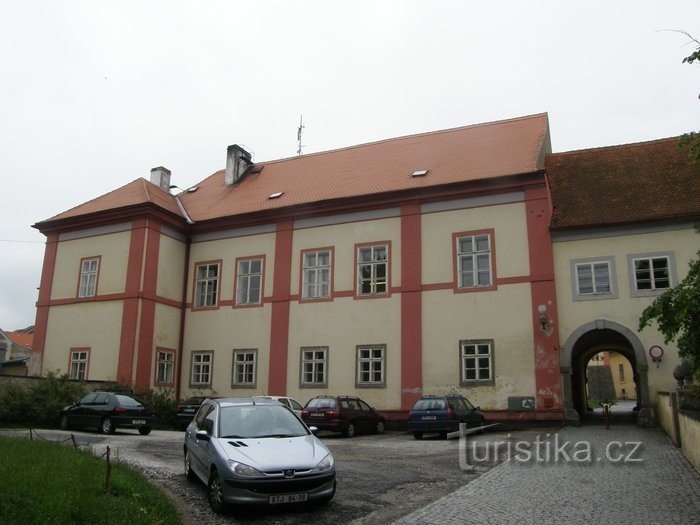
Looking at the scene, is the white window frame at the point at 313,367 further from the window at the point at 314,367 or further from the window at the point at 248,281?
the window at the point at 248,281

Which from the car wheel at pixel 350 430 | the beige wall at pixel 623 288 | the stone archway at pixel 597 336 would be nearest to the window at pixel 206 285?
the car wheel at pixel 350 430

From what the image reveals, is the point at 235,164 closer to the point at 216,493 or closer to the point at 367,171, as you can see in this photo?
the point at 367,171

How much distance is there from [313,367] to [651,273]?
12.7 meters

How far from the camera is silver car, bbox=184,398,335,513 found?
7938 mm

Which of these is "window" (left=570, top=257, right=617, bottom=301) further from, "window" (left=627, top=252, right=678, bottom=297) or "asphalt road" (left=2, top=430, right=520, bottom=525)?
"asphalt road" (left=2, top=430, right=520, bottom=525)

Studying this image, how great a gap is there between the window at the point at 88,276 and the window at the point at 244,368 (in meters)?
7.11

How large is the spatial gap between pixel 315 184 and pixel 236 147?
21.3 ft

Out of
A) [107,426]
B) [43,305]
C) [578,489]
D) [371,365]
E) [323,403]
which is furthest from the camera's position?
[43,305]

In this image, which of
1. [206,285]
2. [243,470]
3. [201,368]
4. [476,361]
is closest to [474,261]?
[476,361]

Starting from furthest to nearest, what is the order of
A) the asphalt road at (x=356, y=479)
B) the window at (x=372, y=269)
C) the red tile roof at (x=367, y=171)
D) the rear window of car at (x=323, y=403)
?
1. the red tile roof at (x=367, y=171)
2. the window at (x=372, y=269)
3. the rear window of car at (x=323, y=403)
4. the asphalt road at (x=356, y=479)

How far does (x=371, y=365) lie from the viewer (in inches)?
936

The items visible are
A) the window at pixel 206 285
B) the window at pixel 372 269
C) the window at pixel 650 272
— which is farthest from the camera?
the window at pixel 206 285

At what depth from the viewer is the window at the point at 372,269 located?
961 inches

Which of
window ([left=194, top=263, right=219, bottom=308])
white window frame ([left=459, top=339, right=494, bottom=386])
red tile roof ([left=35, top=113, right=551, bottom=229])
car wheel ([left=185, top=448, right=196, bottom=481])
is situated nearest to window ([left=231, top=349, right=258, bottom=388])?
window ([left=194, top=263, right=219, bottom=308])
